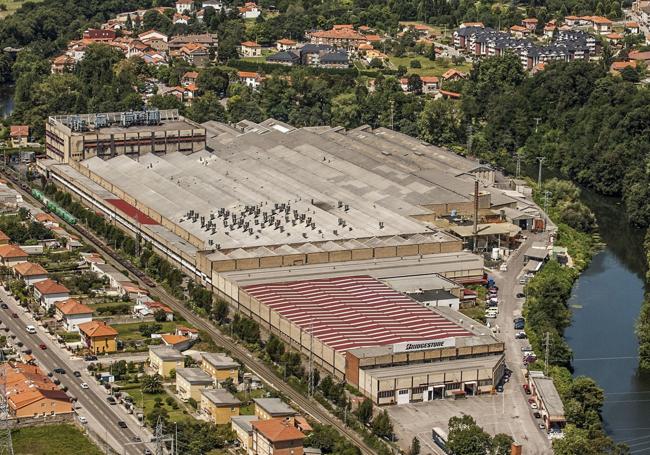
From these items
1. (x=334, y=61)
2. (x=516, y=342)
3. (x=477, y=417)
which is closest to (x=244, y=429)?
(x=477, y=417)

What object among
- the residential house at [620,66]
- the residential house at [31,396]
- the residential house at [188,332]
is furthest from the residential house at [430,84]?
the residential house at [31,396]

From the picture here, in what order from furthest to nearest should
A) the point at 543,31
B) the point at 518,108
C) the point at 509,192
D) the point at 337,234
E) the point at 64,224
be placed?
the point at 543,31 < the point at 518,108 < the point at 509,192 < the point at 64,224 < the point at 337,234

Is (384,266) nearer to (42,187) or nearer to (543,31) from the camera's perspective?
(42,187)

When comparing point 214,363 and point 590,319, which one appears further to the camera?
point 590,319

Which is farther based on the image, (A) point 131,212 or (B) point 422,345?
(A) point 131,212

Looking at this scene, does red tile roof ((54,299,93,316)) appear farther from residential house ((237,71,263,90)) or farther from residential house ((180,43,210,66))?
residential house ((180,43,210,66))

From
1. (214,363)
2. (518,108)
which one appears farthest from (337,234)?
(518,108)

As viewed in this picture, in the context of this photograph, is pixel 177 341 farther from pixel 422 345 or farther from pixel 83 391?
pixel 422 345
